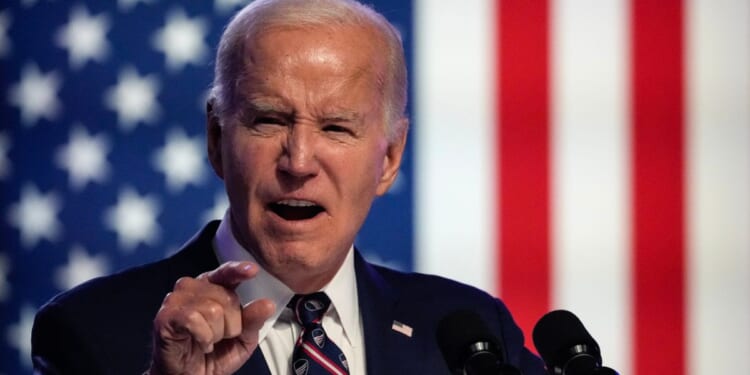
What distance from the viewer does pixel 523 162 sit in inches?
117

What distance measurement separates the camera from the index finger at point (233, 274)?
1.41 metres

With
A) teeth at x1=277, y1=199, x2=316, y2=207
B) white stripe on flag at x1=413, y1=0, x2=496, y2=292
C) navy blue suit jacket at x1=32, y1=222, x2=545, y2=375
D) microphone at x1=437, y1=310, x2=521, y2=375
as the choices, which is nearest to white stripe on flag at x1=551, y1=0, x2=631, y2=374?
white stripe on flag at x1=413, y1=0, x2=496, y2=292

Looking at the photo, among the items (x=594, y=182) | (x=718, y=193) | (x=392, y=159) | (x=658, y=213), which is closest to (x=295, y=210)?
(x=392, y=159)

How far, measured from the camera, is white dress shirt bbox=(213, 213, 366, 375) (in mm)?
1951

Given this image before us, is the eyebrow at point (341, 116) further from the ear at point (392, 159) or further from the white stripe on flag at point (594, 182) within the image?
the white stripe on flag at point (594, 182)

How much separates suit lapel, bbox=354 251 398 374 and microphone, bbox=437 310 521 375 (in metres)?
0.58

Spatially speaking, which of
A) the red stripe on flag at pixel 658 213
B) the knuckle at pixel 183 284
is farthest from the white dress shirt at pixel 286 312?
the red stripe on flag at pixel 658 213

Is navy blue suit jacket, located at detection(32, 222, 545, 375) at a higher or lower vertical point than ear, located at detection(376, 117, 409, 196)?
lower

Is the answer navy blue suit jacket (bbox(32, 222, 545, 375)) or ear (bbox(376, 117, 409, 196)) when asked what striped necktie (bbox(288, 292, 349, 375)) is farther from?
ear (bbox(376, 117, 409, 196))

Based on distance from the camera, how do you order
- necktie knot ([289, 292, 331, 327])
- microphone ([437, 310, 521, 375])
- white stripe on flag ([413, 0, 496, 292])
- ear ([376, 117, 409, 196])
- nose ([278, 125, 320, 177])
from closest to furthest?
microphone ([437, 310, 521, 375])
nose ([278, 125, 320, 177])
necktie knot ([289, 292, 331, 327])
ear ([376, 117, 409, 196])
white stripe on flag ([413, 0, 496, 292])

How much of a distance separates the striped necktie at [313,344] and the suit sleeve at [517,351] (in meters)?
0.44

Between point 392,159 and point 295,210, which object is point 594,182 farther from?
point 295,210

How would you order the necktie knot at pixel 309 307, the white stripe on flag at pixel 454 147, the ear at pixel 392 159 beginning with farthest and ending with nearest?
the white stripe on flag at pixel 454 147 < the ear at pixel 392 159 < the necktie knot at pixel 309 307

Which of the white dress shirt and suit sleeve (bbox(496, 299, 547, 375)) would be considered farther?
suit sleeve (bbox(496, 299, 547, 375))
